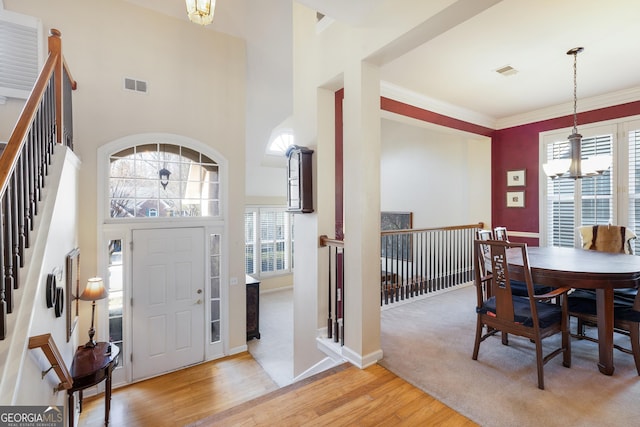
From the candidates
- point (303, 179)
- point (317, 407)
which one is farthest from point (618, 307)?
point (303, 179)

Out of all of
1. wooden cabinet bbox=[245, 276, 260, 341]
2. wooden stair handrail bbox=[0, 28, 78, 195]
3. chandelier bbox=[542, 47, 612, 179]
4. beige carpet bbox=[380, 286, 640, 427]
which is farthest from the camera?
wooden cabinet bbox=[245, 276, 260, 341]

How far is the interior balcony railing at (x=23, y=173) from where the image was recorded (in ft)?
4.83

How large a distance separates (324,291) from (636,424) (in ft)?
7.83

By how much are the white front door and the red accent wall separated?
5.26 meters

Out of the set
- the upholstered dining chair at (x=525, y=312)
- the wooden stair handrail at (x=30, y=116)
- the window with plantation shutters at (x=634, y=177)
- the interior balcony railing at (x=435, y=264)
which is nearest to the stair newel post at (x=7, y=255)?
the wooden stair handrail at (x=30, y=116)

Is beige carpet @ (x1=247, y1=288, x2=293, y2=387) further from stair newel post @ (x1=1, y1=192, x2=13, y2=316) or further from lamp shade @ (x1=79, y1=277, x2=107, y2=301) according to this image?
stair newel post @ (x1=1, y1=192, x2=13, y2=316)

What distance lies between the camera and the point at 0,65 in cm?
331

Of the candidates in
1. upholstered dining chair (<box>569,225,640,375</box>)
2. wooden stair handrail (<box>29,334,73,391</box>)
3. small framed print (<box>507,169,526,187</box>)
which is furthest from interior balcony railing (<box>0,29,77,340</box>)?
small framed print (<box>507,169,526,187</box>)

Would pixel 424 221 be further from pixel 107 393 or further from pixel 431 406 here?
pixel 107 393

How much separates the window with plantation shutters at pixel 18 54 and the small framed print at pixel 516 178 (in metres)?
7.03

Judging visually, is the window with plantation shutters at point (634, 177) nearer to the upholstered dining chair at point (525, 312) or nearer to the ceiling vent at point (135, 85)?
the upholstered dining chair at point (525, 312)

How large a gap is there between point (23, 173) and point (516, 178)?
6.31m

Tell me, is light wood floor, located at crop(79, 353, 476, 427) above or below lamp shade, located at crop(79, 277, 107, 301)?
below

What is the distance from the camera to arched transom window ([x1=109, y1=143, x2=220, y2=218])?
161 inches
